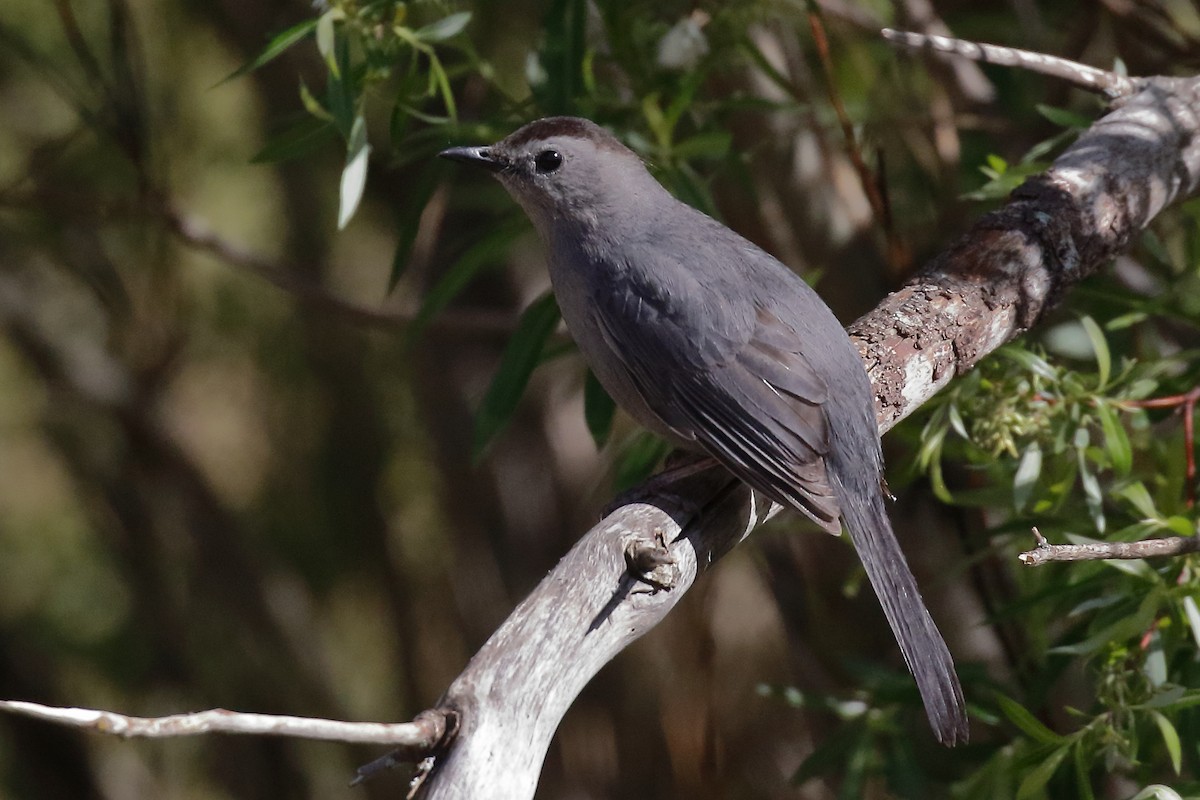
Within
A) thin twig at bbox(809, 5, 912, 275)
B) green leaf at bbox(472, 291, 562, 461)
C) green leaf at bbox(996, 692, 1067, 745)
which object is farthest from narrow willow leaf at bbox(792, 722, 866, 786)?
thin twig at bbox(809, 5, 912, 275)

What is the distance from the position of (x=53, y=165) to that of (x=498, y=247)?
8.53ft

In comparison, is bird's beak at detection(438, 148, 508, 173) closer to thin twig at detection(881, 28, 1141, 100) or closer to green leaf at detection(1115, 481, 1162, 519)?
thin twig at detection(881, 28, 1141, 100)

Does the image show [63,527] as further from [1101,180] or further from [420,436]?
[1101,180]

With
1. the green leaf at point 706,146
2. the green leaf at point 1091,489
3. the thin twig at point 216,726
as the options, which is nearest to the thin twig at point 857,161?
the green leaf at point 706,146

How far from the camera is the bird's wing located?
272 centimetres

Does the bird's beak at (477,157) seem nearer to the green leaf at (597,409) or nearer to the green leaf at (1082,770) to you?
the green leaf at (597,409)

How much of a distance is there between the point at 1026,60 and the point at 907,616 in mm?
1394

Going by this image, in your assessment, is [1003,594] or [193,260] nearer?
[1003,594]

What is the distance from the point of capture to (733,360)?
2.90 meters

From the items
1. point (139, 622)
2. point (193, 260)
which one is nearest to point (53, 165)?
point (193, 260)

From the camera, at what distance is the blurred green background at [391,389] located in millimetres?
4160

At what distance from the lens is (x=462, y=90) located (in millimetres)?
5309

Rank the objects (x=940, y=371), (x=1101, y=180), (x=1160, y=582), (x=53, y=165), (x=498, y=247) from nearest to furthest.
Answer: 1. (x=1160, y=582)
2. (x=940, y=371)
3. (x=1101, y=180)
4. (x=498, y=247)
5. (x=53, y=165)

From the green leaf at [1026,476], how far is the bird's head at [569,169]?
1221mm
